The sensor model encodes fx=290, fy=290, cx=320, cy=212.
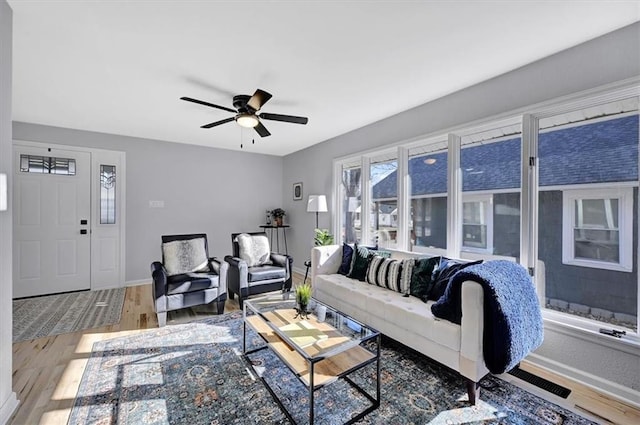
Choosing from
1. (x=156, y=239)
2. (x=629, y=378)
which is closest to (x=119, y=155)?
(x=156, y=239)

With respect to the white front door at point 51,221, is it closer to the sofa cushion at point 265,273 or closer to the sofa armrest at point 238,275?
the sofa armrest at point 238,275

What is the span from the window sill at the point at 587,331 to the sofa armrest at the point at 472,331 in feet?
2.74

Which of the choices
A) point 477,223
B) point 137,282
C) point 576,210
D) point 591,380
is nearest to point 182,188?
point 137,282

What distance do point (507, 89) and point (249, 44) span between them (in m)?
2.28

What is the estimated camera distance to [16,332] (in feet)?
9.71

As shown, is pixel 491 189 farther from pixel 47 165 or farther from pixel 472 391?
A: pixel 47 165

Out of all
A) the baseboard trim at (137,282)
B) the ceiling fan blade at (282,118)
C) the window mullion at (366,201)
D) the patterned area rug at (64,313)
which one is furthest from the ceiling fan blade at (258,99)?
the baseboard trim at (137,282)

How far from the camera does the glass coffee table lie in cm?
175

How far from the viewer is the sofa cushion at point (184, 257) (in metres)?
3.60

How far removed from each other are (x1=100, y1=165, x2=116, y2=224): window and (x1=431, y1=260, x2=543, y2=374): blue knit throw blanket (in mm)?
4925

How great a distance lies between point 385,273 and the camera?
304 cm

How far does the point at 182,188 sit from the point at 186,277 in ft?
7.69

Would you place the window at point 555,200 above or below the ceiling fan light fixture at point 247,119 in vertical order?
below

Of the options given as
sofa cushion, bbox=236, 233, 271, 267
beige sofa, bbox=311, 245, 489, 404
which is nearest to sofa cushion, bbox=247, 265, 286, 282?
sofa cushion, bbox=236, 233, 271, 267
